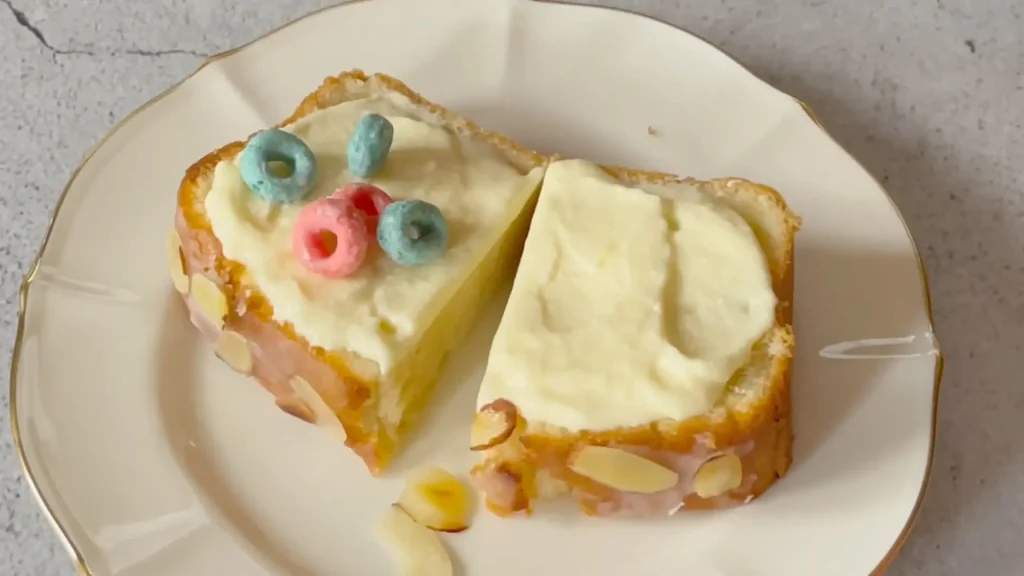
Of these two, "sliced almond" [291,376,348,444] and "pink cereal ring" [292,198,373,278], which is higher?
"pink cereal ring" [292,198,373,278]

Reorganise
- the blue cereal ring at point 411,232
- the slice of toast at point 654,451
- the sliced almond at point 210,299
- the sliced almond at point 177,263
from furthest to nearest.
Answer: the sliced almond at point 177,263, the sliced almond at point 210,299, the blue cereal ring at point 411,232, the slice of toast at point 654,451

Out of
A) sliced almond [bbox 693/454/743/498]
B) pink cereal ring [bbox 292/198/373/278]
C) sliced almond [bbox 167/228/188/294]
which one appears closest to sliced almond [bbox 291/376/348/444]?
pink cereal ring [bbox 292/198/373/278]

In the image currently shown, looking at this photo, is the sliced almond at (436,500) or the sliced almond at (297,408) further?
the sliced almond at (297,408)

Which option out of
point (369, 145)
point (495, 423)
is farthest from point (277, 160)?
point (495, 423)

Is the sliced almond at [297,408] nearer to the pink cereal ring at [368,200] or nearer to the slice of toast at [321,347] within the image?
the slice of toast at [321,347]

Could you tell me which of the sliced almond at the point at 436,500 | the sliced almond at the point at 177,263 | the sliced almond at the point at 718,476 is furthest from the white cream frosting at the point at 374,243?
the sliced almond at the point at 718,476

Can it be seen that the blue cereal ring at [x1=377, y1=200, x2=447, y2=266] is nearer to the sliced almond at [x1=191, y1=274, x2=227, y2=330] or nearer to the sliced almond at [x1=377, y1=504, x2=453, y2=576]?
the sliced almond at [x1=191, y1=274, x2=227, y2=330]

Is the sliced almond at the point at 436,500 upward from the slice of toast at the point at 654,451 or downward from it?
downward

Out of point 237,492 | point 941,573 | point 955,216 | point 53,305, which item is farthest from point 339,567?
point 955,216
